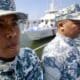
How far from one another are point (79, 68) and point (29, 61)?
615 mm

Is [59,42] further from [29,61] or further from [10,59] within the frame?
[10,59]

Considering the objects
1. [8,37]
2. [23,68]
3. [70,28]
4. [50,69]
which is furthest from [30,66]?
[70,28]

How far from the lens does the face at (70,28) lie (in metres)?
2.24

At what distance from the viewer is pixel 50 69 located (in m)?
2.02

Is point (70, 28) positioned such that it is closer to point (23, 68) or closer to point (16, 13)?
point (23, 68)

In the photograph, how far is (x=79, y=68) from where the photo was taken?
7.43ft

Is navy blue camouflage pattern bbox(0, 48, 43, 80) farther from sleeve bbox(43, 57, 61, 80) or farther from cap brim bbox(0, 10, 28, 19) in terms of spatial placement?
cap brim bbox(0, 10, 28, 19)

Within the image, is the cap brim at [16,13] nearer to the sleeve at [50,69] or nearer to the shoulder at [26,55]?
the shoulder at [26,55]

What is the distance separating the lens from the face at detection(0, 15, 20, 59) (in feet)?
4.95

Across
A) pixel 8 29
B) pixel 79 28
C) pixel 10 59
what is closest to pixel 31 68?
pixel 10 59

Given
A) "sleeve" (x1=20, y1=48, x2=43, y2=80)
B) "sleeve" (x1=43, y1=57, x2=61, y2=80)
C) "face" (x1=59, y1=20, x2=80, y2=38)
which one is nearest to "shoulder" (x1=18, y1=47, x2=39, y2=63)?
"sleeve" (x1=20, y1=48, x2=43, y2=80)

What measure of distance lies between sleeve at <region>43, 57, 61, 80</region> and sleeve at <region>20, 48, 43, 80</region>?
137 mm

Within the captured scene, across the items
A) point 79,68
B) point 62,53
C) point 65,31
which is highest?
point 65,31

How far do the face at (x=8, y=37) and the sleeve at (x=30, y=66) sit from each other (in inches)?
9.3
